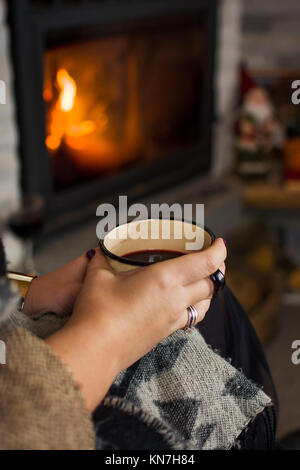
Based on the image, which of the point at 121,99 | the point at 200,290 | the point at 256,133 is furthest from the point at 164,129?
the point at 200,290

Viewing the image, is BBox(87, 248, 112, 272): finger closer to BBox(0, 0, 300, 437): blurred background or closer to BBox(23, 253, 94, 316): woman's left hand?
BBox(23, 253, 94, 316): woman's left hand

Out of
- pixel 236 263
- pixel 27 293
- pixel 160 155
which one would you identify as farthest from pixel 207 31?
pixel 27 293

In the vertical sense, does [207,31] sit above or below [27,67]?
above

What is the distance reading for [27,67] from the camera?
1455mm

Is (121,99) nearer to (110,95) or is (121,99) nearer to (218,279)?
(110,95)

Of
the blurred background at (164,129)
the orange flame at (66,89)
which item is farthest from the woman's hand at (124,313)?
the orange flame at (66,89)

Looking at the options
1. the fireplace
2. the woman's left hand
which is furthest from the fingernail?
the fireplace

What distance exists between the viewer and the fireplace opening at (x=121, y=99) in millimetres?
1670

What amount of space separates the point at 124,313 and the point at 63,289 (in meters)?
0.12

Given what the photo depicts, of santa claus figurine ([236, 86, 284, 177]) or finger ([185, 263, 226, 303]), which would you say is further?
santa claus figurine ([236, 86, 284, 177])

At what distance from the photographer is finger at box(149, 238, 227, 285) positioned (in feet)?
1.35

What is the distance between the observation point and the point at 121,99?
75.8 inches
